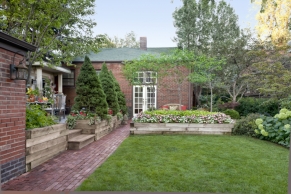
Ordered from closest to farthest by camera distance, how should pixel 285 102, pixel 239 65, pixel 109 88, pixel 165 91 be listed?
1. pixel 285 102
2. pixel 239 65
3. pixel 165 91
4. pixel 109 88

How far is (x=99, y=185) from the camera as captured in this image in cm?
270

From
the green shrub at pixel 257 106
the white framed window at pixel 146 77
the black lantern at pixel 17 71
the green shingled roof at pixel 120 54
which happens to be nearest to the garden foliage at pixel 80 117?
the green shingled roof at pixel 120 54

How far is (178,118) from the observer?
5898 millimetres

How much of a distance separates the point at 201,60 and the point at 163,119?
1.88 meters

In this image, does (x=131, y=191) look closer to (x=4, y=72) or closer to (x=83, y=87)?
(x=4, y=72)

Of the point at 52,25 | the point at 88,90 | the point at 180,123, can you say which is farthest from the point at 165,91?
the point at 52,25

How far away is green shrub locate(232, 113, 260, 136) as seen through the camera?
539 centimetres

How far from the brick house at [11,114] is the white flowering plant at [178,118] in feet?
10.9

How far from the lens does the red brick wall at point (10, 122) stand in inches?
103

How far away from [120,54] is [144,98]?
1.43 meters

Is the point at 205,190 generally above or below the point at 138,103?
below

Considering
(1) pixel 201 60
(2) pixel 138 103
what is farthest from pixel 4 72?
(1) pixel 201 60

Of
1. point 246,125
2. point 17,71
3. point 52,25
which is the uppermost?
point 52,25

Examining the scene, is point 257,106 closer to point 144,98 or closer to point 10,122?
point 144,98
